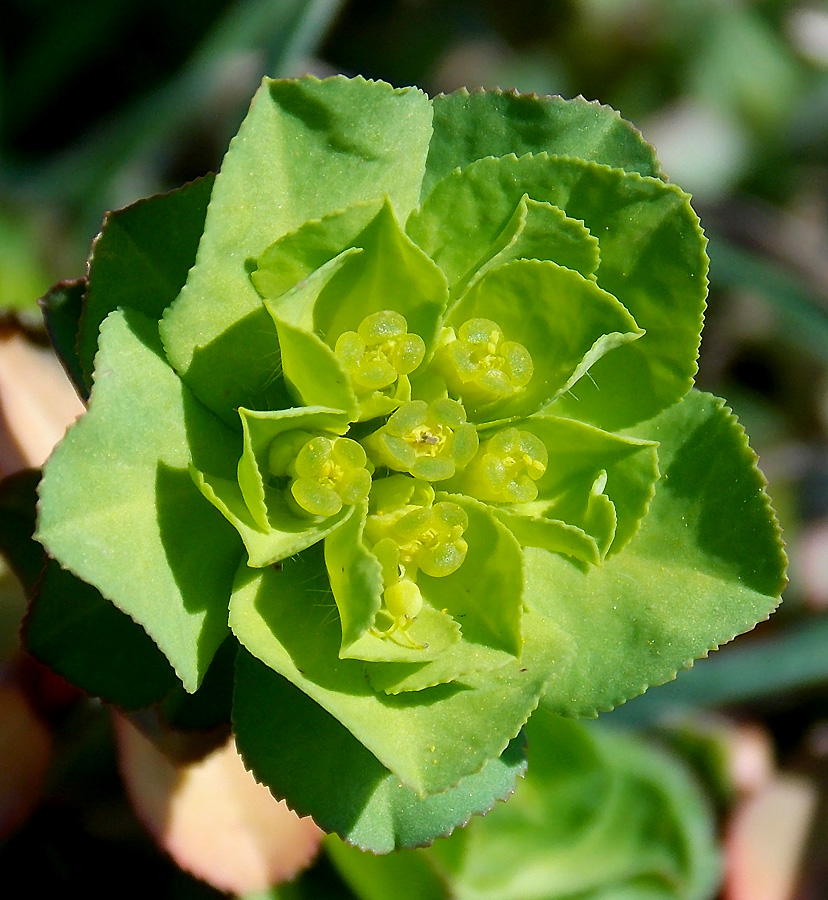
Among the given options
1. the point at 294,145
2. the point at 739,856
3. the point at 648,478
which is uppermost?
the point at 294,145

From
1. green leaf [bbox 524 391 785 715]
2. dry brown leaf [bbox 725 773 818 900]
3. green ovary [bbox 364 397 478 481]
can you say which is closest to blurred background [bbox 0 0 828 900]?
dry brown leaf [bbox 725 773 818 900]

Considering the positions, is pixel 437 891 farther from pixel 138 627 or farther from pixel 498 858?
pixel 138 627

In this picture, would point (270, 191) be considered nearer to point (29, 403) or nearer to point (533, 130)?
point (533, 130)

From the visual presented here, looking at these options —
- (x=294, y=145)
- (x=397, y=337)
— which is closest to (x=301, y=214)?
(x=294, y=145)

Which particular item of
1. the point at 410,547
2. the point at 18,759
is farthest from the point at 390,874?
the point at 410,547

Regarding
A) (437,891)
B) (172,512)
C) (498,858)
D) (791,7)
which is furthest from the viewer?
(791,7)

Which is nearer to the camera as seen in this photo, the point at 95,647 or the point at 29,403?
the point at 95,647
